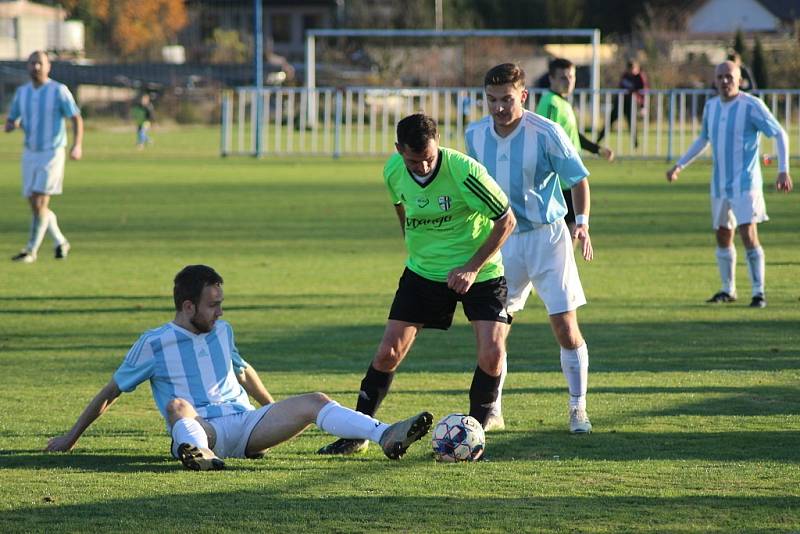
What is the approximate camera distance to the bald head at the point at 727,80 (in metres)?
12.2

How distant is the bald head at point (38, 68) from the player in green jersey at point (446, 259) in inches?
377

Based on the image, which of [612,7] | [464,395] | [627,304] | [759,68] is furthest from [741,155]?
[612,7]

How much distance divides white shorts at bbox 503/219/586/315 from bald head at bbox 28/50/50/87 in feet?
31.6

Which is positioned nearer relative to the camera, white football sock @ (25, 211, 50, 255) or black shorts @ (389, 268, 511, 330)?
black shorts @ (389, 268, 511, 330)

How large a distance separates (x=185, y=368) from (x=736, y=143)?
6.92 metres

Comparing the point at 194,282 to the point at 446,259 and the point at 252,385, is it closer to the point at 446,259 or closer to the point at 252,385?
the point at 252,385

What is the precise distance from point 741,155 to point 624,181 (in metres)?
14.5

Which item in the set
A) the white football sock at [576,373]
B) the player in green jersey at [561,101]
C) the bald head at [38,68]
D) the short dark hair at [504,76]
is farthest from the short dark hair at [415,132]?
the bald head at [38,68]

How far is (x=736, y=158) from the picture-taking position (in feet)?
40.6

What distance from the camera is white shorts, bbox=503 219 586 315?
25.0ft

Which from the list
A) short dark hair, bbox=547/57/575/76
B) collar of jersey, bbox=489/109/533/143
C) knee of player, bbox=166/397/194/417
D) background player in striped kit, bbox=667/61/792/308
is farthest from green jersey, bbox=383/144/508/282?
background player in striped kit, bbox=667/61/792/308

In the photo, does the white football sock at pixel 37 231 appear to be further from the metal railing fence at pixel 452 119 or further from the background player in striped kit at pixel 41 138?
the metal railing fence at pixel 452 119

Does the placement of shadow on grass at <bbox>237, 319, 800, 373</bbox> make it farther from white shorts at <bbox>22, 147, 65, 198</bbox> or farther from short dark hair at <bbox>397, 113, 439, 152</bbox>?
white shorts at <bbox>22, 147, 65, 198</bbox>

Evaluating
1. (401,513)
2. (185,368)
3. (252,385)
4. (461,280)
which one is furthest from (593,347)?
(401,513)
